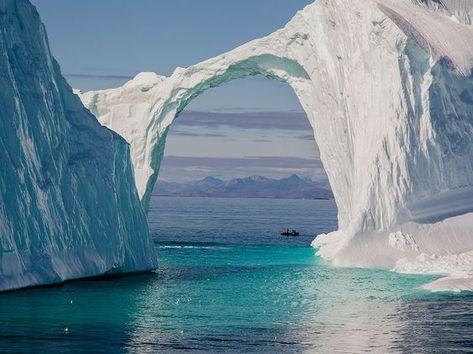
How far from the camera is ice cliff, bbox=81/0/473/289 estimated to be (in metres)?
40.2

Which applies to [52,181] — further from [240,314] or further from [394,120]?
[394,120]

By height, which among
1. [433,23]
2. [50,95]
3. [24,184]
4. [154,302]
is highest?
[433,23]

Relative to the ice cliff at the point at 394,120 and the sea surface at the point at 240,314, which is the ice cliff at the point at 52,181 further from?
the ice cliff at the point at 394,120

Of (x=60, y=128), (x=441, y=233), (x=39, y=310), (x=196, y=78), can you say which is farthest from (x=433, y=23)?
(x=39, y=310)

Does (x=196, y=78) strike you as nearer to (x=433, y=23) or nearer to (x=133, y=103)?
(x=133, y=103)

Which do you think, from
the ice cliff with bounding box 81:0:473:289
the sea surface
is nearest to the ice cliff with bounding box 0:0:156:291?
the sea surface

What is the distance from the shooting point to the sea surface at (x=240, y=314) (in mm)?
22734

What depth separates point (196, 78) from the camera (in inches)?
2000

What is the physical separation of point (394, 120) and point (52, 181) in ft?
45.0

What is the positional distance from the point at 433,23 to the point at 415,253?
9.31 m

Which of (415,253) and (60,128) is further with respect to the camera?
(415,253)

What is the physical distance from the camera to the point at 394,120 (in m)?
41.0

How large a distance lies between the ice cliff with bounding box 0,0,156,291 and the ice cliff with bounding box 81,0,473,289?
28.8ft

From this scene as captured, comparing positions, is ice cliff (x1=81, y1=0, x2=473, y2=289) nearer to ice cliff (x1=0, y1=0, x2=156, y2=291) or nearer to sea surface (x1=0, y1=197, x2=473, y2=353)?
sea surface (x1=0, y1=197, x2=473, y2=353)
